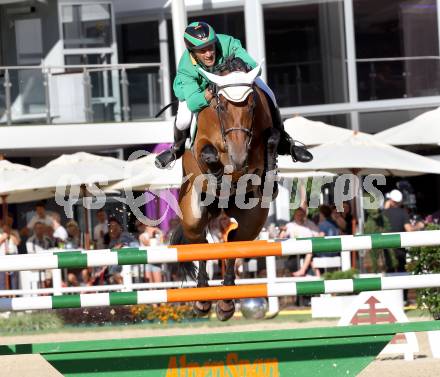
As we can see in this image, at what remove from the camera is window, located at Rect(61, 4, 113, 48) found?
2298 cm

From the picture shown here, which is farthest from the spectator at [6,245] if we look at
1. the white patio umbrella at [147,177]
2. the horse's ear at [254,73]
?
the horse's ear at [254,73]

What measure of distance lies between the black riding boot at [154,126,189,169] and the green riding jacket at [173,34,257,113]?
0.41 m

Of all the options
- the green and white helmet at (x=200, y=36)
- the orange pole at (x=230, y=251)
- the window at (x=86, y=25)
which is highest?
the window at (x=86, y=25)

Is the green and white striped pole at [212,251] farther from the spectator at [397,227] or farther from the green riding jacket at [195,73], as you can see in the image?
the spectator at [397,227]

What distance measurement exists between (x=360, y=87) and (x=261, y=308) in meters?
8.84

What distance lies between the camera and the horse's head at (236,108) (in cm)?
712

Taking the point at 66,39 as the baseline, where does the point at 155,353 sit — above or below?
below

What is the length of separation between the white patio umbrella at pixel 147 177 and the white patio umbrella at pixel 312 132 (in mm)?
2101

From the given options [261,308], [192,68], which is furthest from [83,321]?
[192,68]

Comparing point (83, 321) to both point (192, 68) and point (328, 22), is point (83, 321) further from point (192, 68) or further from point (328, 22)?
point (328, 22)

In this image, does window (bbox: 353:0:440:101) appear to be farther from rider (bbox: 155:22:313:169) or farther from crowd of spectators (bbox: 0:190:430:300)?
rider (bbox: 155:22:313:169)

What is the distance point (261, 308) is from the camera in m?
13.7

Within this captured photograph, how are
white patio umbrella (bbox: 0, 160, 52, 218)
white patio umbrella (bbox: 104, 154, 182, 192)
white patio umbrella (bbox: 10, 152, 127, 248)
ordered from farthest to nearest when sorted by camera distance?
1. white patio umbrella (bbox: 0, 160, 52, 218)
2. white patio umbrella (bbox: 10, 152, 127, 248)
3. white patio umbrella (bbox: 104, 154, 182, 192)

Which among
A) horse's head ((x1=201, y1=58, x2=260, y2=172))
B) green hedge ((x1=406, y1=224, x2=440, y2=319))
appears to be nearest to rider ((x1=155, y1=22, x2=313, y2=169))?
horse's head ((x1=201, y1=58, x2=260, y2=172))
